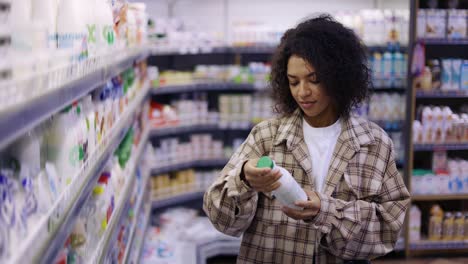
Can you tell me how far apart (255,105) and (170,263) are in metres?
2.04

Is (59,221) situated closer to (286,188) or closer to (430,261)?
(286,188)

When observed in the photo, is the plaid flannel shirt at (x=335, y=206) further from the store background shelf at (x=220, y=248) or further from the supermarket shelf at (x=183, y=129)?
the supermarket shelf at (x=183, y=129)

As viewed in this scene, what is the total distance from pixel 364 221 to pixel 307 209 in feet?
0.86

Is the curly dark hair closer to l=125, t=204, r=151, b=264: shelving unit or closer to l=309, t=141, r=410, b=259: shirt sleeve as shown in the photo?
l=309, t=141, r=410, b=259: shirt sleeve

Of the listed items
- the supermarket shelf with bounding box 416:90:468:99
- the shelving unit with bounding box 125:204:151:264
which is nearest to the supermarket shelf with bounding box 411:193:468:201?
the supermarket shelf with bounding box 416:90:468:99

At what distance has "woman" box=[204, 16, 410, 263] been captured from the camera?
187 centimetres

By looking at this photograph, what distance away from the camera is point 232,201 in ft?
6.03

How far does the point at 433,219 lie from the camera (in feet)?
16.3

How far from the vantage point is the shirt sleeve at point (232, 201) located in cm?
177

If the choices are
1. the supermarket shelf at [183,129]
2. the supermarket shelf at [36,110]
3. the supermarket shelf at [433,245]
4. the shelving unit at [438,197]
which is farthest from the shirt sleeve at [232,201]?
the supermarket shelf at [433,245]

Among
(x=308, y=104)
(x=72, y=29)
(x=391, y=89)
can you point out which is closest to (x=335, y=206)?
(x=308, y=104)

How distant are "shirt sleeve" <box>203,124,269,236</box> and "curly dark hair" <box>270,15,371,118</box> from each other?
357 millimetres

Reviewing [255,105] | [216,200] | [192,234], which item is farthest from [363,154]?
[255,105]

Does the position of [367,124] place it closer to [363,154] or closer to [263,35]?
[363,154]
